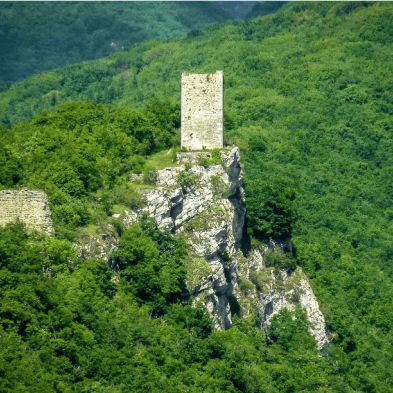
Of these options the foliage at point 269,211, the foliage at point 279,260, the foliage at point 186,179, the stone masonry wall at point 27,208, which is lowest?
the foliage at point 279,260

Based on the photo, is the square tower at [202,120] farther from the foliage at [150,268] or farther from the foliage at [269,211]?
the foliage at [150,268]

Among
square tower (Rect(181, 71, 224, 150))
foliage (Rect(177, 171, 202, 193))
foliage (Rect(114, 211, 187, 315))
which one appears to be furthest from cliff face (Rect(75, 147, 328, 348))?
square tower (Rect(181, 71, 224, 150))

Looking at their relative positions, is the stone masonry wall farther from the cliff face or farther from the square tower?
the square tower

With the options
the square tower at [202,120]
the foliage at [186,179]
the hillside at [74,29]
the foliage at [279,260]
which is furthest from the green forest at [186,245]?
the hillside at [74,29]

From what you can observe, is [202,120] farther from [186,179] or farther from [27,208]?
[27,208]

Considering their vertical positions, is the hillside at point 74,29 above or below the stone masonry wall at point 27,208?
below

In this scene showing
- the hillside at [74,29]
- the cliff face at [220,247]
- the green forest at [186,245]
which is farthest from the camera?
the hillside at [74,29]

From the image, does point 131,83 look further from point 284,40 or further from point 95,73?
point 284,40
